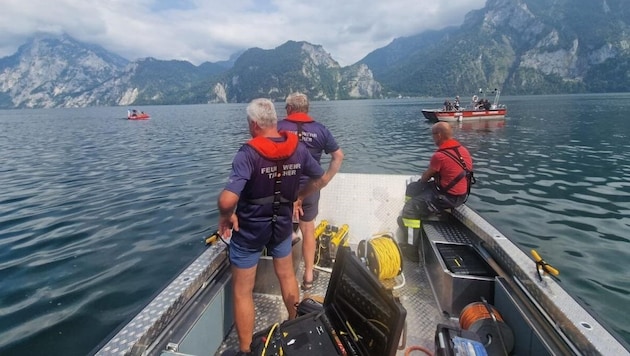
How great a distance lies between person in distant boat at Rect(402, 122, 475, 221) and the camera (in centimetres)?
521

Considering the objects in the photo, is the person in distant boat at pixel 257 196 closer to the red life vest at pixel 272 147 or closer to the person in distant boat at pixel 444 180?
the red life vest at pixel 272 147

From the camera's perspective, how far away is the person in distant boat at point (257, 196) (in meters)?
2.70

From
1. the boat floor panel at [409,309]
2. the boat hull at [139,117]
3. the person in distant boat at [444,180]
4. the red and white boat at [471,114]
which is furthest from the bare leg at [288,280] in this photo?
the boat hull at [139,117]

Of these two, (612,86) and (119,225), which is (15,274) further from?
(612,86)

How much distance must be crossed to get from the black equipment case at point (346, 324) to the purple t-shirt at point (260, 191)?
2.35 ft

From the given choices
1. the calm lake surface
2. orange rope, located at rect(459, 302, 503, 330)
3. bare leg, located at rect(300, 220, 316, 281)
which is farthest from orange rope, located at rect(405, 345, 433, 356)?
bare leg, located at rect(300, 220, 316, 281)

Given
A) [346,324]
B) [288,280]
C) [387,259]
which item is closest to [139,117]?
[387,259]

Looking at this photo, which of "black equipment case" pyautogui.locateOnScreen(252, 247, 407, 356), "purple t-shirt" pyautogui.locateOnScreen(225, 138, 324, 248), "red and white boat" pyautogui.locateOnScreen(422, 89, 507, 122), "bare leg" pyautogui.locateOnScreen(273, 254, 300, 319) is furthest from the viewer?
"red and white boat" pyautogui.locateOnScreen(422, 89, 507, 122)

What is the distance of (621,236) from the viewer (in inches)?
311

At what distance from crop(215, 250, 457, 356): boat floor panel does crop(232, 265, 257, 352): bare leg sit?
0.49 m

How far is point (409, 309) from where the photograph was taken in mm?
4195

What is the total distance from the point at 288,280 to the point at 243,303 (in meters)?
0.57

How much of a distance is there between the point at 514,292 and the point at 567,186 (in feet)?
38.4

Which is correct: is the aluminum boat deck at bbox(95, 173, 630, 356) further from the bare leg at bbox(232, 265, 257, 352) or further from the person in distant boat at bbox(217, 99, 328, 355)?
the person in distant boat at bbox(217, 99, 328, 355)
